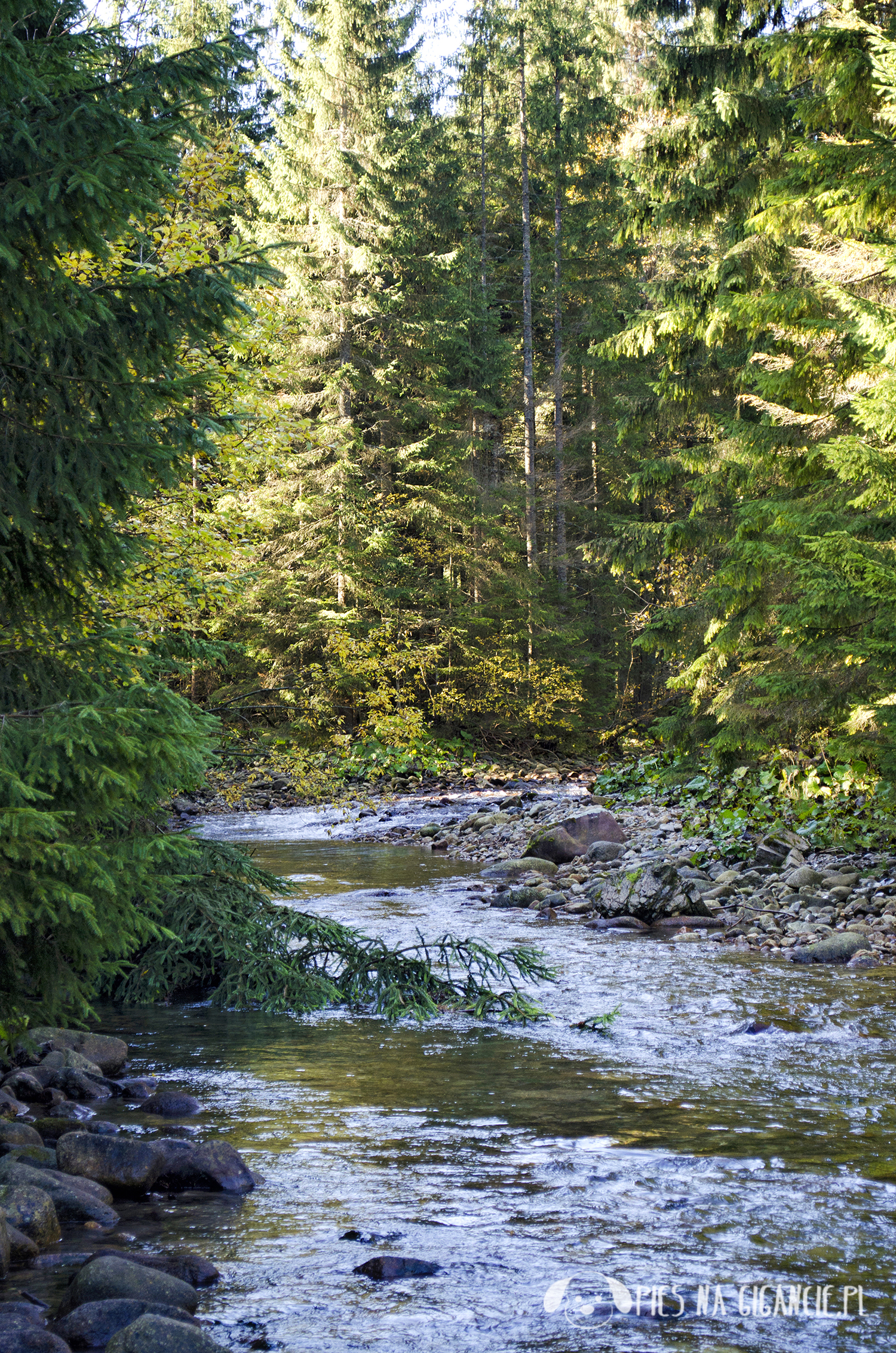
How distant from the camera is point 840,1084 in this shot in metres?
5.35

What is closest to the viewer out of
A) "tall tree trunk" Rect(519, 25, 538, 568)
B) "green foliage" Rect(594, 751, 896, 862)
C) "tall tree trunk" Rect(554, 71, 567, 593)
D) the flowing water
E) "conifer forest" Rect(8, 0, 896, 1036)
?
the flowing water

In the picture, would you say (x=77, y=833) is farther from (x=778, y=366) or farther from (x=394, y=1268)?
(x=778, y=366)

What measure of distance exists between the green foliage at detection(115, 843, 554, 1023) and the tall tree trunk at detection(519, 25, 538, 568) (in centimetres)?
1941

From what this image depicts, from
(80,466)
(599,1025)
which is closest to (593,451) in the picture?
(599,1025)

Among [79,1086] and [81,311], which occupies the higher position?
[81,311]

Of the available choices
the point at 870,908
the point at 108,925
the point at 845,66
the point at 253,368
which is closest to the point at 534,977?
the point at 870,908

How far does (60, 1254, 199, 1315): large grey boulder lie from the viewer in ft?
10.3

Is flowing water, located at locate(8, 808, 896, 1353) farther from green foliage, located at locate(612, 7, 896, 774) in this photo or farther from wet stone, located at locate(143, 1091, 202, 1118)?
green foliage, located at locate(612, 7, 896, 774)

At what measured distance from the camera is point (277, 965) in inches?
277

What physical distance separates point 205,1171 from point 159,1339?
1.44 meters

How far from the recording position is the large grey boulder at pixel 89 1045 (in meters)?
5.80

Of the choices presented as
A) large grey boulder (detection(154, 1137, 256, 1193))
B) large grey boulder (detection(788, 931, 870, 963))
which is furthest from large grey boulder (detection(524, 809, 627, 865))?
large grey boulder (detection(154, 1137, 256, 1193))

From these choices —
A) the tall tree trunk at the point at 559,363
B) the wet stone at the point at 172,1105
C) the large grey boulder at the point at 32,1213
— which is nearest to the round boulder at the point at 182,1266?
the large grey boulder at the point at 32,1213

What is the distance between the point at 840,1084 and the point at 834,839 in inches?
224
